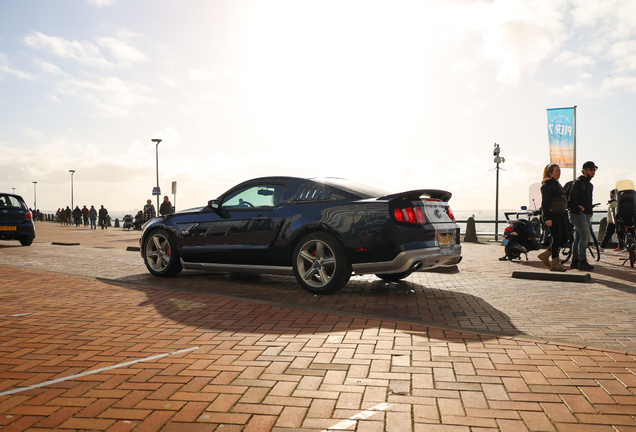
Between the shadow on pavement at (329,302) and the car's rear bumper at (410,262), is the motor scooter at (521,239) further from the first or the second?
the car's rear bumper at (410,262)

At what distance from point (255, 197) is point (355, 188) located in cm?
154

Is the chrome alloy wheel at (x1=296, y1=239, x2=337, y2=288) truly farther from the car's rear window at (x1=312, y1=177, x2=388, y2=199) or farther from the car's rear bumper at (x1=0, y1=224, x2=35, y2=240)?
the car's rear bumper at (x1=0, y1=224, x2=35, y2=240)

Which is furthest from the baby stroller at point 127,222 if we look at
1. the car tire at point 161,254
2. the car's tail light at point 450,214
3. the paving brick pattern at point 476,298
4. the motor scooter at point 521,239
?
the car's tail light at point 450,214

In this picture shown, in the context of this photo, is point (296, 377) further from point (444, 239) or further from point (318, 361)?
Result: point (444, 239)

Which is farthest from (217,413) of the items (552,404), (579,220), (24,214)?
(24,214)

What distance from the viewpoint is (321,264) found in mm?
6273

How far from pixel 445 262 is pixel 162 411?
14.7ft

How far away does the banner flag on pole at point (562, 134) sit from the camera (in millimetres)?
24406

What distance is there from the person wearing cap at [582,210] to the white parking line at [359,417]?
24.8 ft

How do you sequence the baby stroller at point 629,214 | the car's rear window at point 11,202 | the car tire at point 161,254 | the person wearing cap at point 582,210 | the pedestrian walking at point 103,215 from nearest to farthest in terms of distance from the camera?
the car tire at point 161,254, the person wearing cap at point 582,210, the baby stroller at point 629,214, the car's rear window at point 11,202, the pedestrian walking at point 103,215

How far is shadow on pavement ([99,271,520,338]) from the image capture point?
4.66 m

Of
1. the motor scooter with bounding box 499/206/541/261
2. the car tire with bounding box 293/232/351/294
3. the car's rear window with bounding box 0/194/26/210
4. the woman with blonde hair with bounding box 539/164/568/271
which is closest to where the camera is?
the car tire with bounding box 293/232/351/294

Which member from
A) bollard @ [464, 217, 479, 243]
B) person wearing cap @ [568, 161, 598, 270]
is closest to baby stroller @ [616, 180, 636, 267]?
person wearing cap @ [568, 161, 598, 270]

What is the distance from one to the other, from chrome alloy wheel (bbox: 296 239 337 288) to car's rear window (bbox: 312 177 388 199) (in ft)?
2.46
